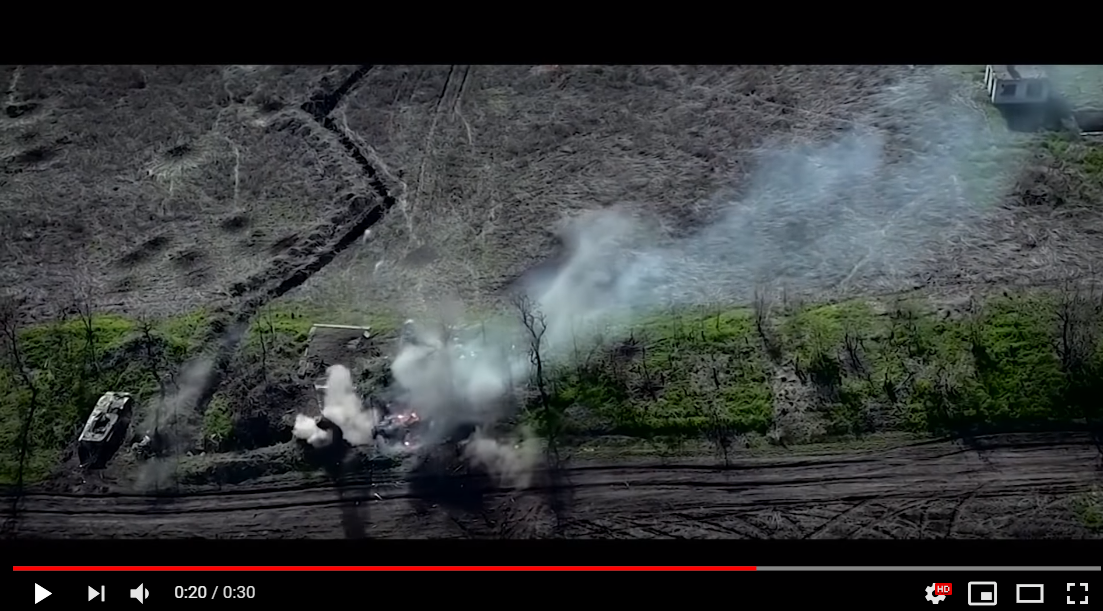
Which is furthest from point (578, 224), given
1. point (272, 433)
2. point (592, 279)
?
point (272, 433)

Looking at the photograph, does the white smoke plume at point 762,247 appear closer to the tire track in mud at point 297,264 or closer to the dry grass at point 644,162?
the dry grass at point 644,162

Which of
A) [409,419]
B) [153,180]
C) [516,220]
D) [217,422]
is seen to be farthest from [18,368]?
[516,220]

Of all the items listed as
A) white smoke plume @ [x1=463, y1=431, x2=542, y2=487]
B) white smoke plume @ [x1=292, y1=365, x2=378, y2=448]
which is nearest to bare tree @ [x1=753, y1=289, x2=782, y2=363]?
white smoke plume @ [x1=463, y1=431, x2=542, y2=487]

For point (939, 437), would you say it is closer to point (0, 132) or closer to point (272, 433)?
point (272, 433)

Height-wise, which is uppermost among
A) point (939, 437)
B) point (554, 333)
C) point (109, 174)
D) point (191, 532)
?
point (109, 174)

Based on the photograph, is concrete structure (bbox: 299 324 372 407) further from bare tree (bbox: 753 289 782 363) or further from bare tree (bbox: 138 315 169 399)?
bare tree (bbox: 753 289 782 363)

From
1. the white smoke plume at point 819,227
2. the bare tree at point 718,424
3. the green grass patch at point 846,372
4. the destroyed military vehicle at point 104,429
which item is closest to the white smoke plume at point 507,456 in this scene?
the green grass patch at point 846,372
